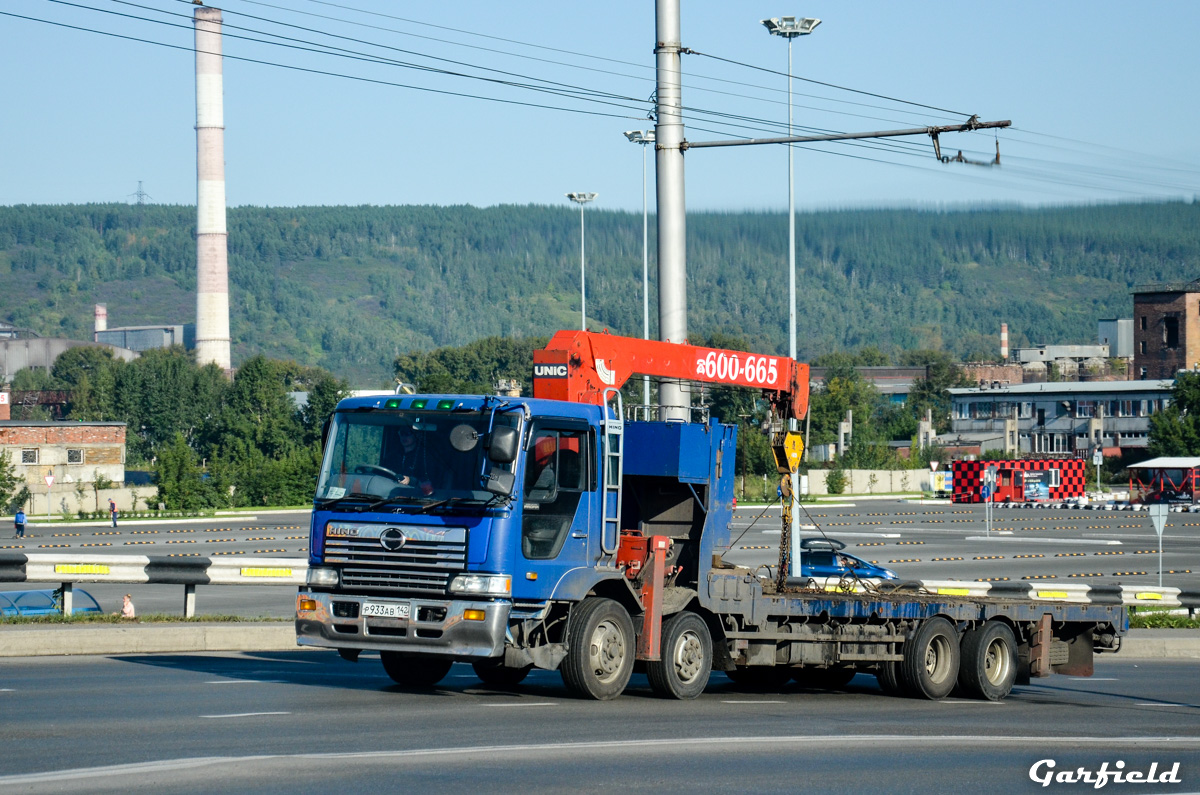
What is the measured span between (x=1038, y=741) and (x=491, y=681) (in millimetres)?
5662

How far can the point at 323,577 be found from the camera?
41.9 feet

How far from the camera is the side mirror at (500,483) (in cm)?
1227

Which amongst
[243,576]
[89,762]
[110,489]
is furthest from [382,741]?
[110,489]

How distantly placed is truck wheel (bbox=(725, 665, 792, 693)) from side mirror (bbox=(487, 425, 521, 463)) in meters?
4.67

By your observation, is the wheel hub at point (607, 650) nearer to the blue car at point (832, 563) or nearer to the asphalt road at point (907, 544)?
the asphalt road at point (907, 544)

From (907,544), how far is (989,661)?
36371 mm

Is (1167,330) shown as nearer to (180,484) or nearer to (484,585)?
(180,484)

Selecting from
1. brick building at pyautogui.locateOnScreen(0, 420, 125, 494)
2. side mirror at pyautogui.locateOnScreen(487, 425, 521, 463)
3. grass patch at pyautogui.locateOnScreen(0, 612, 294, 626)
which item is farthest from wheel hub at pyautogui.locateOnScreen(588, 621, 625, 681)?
brick building at pyautogui.locateOnScreen(0, 420, 125, 494)

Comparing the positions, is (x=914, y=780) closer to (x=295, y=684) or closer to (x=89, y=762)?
(x=89, y=762)

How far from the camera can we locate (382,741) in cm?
1030

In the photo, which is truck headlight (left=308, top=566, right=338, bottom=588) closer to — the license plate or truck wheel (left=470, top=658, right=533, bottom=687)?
the license plate

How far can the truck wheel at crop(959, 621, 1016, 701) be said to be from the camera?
15461 millimetres

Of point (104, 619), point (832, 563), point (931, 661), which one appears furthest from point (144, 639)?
point (832, 563)

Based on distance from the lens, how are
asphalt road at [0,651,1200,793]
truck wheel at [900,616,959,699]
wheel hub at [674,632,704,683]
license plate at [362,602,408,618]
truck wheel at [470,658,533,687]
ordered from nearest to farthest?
asphalt road at [0,651,1200,793]
license plate at [362,602,408,618]
wheel hub at [674,632,704,683]
truck wheel at [470,658,533,687]
truck wheel at [900,616,959,699]
